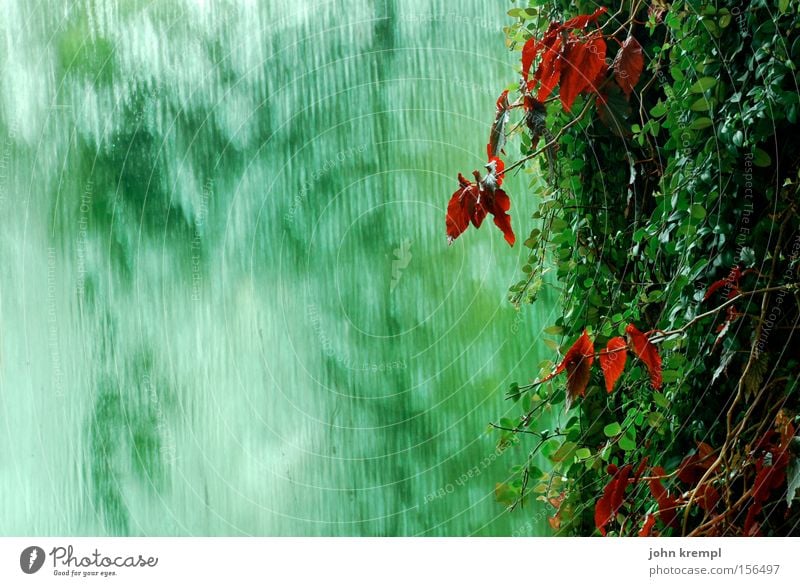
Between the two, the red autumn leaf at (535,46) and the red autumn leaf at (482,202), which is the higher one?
the red autumn leaf at (535,46)

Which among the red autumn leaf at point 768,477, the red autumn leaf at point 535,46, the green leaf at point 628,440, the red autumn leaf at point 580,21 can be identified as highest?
the red autumn leaf at point 580,21

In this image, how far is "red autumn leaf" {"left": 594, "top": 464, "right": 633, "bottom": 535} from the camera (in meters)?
0.99

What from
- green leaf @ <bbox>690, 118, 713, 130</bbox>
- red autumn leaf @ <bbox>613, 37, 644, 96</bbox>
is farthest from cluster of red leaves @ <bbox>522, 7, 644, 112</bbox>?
green leaf @ <bbox>690, 118, 713, 130</bbox>

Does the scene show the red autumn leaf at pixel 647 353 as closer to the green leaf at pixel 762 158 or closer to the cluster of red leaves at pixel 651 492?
the cluster of red leaves at pixel 651 492

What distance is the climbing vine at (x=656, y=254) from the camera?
93cm

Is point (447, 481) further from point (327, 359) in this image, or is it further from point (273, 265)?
point (273, 265)

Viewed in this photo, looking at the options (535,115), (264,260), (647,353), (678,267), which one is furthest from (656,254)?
(264,260)

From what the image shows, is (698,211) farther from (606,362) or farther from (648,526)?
(648,526)

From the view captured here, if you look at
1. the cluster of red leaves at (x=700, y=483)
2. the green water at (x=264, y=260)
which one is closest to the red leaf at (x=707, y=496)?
the cluster of red leaves at (x=700, y=483)

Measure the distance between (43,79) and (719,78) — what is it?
3.05 feet

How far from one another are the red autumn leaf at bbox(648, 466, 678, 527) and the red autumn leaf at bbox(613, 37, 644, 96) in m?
0.51

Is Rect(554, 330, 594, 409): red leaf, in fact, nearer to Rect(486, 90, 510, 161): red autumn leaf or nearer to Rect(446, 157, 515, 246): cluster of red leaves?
Rect(446, 157, 515, 246): cluster of red leaves

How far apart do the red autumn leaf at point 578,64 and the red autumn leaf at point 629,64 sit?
0.03m
